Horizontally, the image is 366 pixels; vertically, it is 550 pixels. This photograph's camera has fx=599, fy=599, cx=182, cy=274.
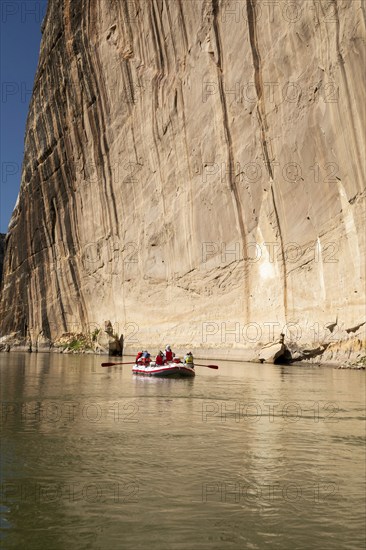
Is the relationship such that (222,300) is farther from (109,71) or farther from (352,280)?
(109,71)

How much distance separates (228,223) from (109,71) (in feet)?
61.6

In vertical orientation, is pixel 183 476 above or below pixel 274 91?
below

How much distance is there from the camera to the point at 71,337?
53.0 metres

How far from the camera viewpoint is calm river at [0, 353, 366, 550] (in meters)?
Result: 4.80

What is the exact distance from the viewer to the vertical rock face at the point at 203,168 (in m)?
25.8

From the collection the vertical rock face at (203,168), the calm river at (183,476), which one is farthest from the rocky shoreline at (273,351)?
the calm river at (183,476)

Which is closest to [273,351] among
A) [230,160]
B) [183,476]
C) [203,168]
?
[230,160]

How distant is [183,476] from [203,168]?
1183 inches

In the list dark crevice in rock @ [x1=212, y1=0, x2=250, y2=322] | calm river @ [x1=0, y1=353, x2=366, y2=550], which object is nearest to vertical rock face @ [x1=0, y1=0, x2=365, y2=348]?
dark crevice in rock @ [x1=212, y1=0, x2=250, y2=322]

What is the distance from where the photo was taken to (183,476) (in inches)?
254

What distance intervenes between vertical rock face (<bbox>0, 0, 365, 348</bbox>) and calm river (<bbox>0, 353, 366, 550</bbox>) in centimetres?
1522

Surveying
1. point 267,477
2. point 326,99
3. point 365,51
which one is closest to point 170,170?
point 326,99

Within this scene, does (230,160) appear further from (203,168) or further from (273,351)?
(273,351)

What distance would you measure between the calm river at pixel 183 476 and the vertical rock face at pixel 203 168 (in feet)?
49.9
